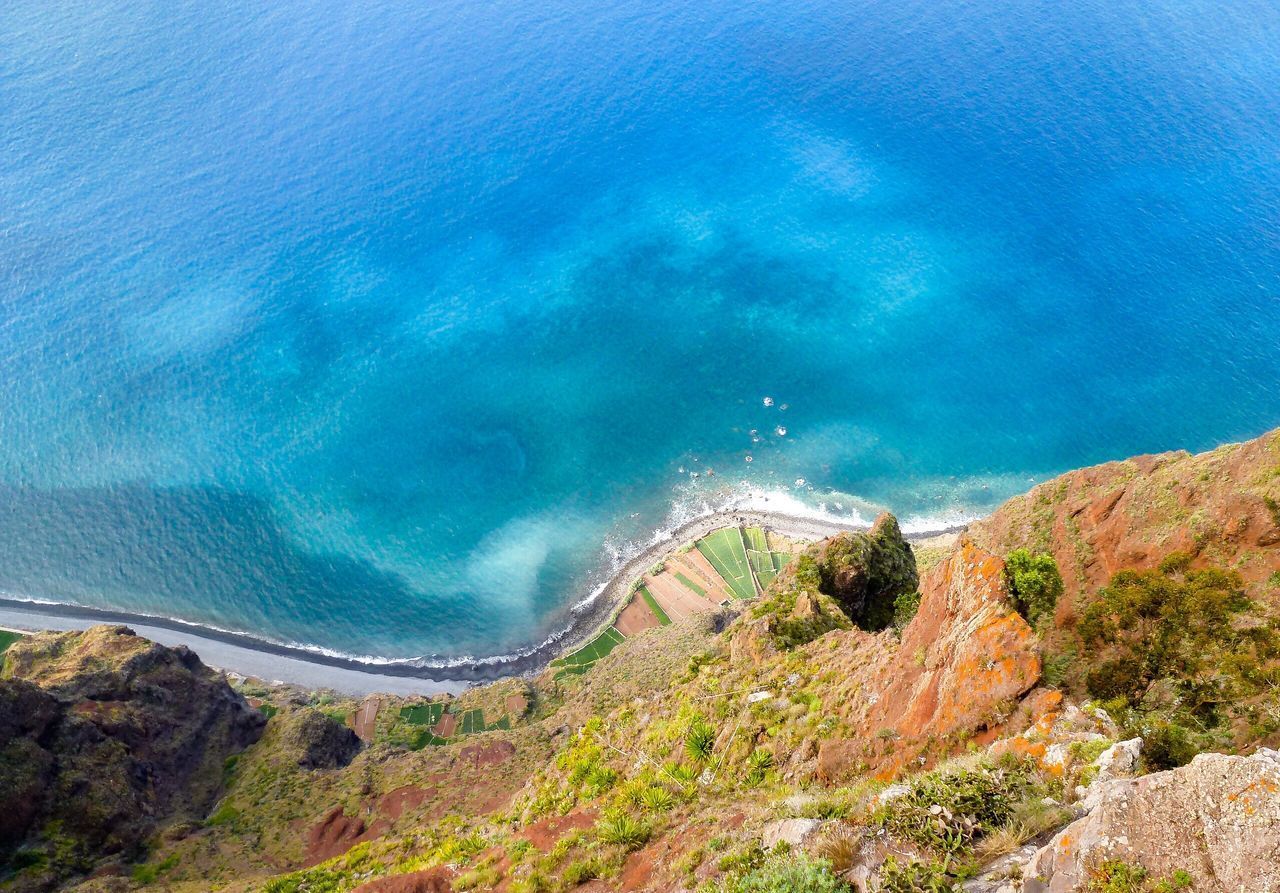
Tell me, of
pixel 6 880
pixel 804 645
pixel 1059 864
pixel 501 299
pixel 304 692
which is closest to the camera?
pixel 1059 864

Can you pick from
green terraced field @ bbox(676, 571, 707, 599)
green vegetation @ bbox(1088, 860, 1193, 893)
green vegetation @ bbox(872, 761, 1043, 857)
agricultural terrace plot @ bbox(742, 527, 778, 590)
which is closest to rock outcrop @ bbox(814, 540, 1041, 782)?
green vegetation @ bbox(872, 761, 1043, 857)

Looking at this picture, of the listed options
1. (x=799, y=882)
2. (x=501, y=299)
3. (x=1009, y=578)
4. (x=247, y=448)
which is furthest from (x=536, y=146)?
(x=799, y=882)

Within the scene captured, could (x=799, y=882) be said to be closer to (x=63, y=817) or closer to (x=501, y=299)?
(x=63, y=817)

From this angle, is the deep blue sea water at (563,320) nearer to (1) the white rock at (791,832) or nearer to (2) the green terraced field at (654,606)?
(2) the green terraced field at (654,606)

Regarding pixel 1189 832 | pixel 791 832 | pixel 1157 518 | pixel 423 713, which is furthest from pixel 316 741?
pixel 1189 832

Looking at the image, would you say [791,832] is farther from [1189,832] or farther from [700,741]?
[700,741]

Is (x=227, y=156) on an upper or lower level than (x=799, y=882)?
A: upper
